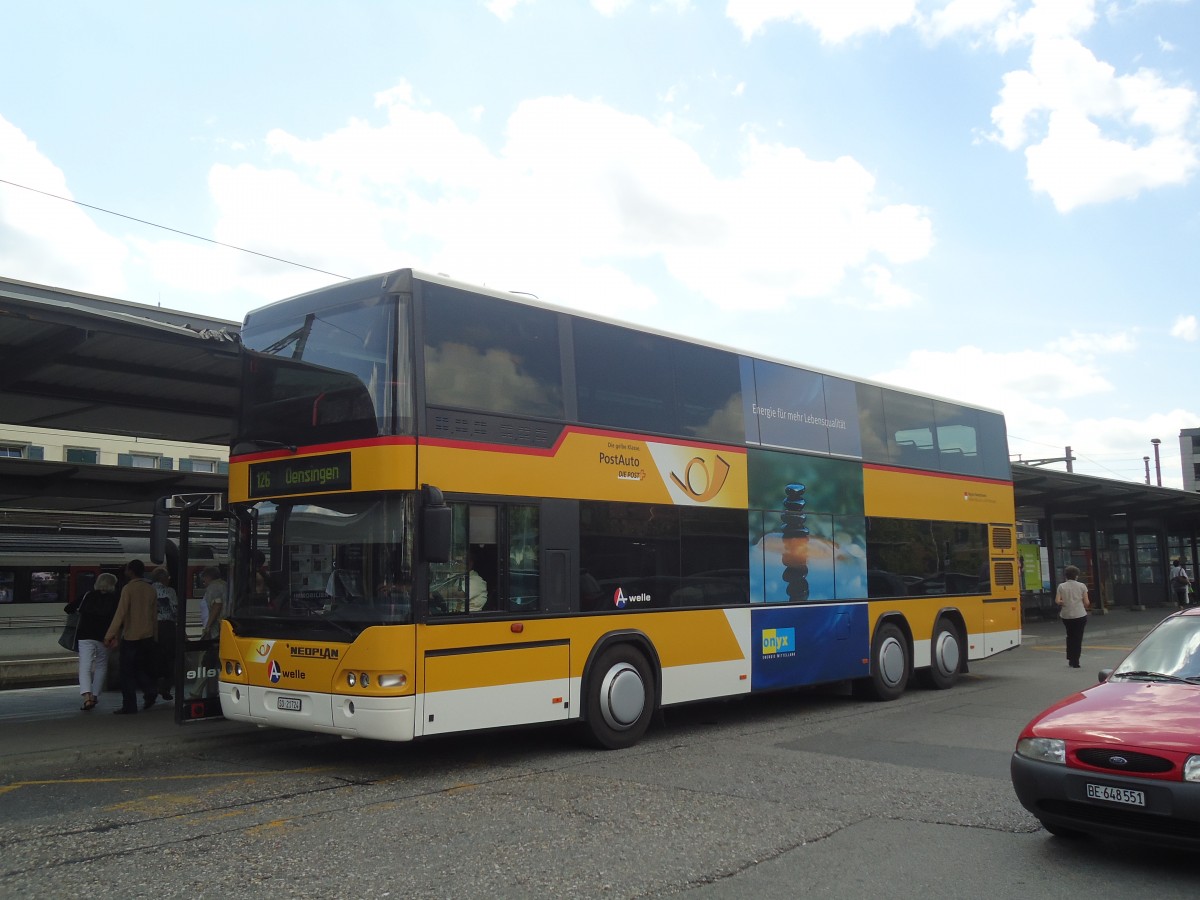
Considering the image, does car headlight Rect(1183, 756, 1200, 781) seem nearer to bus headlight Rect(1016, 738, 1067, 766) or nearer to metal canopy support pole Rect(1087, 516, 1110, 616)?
bus headlight Rect(1016, 738, 1067, 766)

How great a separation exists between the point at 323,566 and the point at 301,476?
2.73ft

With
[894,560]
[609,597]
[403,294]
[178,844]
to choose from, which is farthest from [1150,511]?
[178,844]

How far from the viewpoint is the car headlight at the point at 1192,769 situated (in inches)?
210

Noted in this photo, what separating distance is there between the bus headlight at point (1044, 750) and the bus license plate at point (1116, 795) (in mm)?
216

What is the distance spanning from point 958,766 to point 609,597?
3.43 metres

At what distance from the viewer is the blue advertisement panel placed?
11797 millimetres

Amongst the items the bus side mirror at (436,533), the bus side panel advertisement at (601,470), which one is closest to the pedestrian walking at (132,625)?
the bus side panel advertisement at (601,470)

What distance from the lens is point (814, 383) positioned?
1319 cm

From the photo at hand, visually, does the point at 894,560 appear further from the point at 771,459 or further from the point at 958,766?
the point at 958,766

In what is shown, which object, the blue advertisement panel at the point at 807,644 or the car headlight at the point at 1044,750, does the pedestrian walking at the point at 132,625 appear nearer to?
the blue advertisement panel at the point at 807,644

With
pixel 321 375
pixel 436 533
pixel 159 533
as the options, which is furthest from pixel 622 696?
pixel 159 533

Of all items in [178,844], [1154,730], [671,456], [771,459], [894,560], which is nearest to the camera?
[1154,730]

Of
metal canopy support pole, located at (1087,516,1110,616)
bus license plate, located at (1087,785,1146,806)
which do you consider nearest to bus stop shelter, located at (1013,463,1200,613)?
metal canopy support pole, located at (1087,516,1110,616)

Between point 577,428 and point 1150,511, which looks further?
point 1150,511
